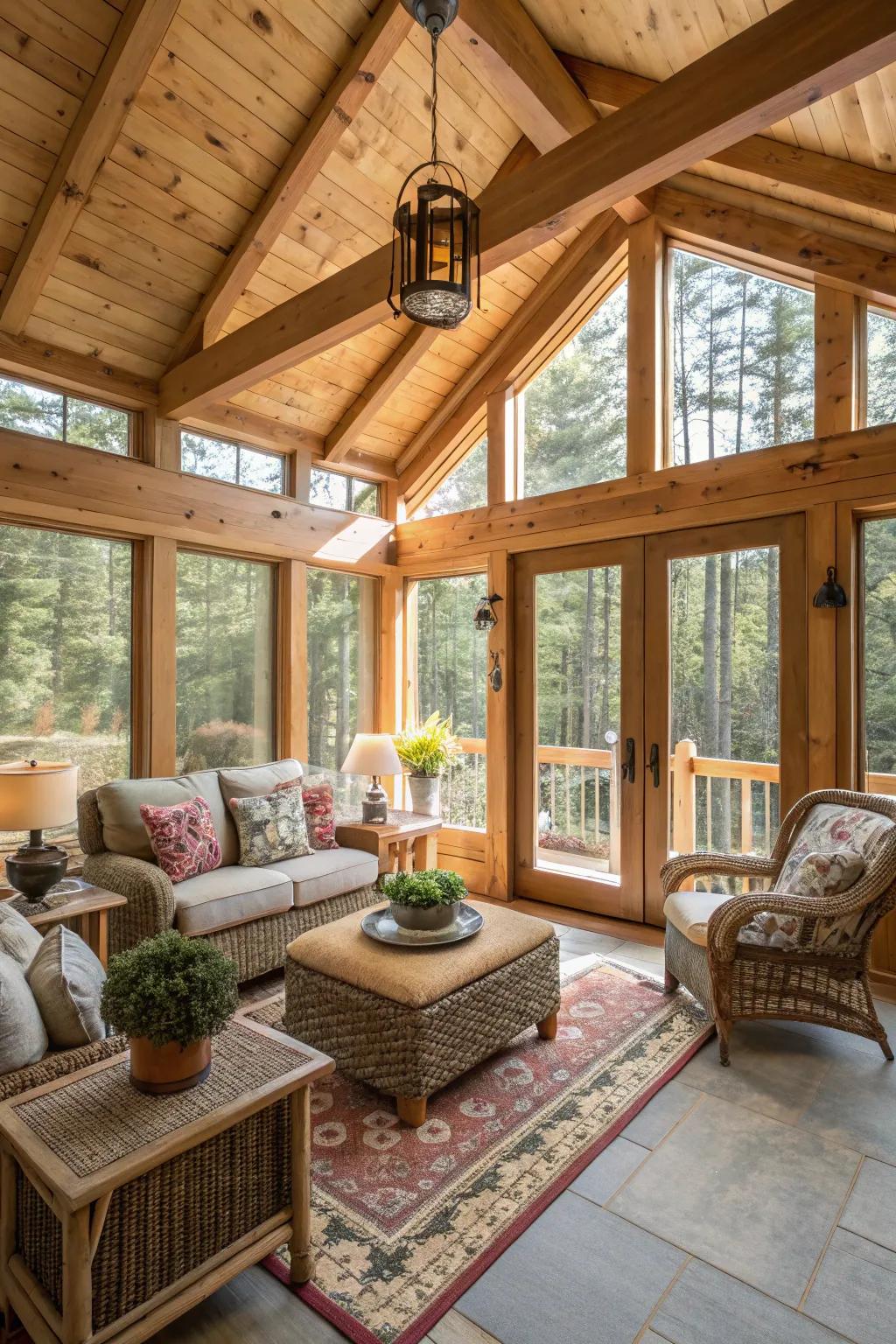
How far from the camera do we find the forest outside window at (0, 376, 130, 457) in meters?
3.63

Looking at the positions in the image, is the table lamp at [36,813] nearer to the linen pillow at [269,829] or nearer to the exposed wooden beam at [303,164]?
the linen pillow at [269,829]

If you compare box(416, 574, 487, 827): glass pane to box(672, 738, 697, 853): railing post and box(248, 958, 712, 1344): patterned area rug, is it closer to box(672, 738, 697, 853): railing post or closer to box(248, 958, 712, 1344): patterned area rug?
box(672, 738, 697, 853): railing post

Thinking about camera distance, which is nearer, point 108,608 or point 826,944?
point 826,944

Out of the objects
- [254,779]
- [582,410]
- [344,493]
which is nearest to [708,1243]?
[254,779]

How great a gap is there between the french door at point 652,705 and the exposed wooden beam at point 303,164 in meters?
2.32

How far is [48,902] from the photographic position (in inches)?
111

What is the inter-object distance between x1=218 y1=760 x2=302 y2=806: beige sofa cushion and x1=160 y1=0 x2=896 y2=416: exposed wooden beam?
84.0 inches

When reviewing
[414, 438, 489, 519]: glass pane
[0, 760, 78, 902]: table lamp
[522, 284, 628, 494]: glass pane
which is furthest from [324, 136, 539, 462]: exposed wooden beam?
[0, 760, 78, 902]: table lamp

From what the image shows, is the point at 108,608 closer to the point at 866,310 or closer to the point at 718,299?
the point at 718,299

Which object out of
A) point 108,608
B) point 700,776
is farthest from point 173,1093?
point 700,776

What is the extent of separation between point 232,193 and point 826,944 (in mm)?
4226

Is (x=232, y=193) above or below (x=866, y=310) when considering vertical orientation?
above

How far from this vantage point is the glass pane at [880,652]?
3.47 m

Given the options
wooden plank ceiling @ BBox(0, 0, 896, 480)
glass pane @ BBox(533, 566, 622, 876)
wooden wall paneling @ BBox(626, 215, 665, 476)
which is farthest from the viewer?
glass pane @ BBox(533, 566, 622, 876)
